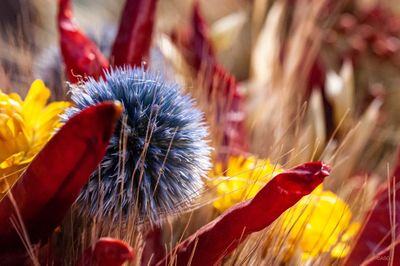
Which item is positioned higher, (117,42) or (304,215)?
(117,42)

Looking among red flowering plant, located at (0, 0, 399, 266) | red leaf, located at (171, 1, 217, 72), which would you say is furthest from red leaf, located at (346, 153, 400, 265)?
red leaf, located at (171, 1, 217, 72)

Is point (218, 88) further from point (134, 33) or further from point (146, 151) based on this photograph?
point (146, 151)

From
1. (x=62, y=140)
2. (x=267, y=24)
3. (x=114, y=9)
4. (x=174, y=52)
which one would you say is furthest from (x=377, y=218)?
(x=114, y=9)

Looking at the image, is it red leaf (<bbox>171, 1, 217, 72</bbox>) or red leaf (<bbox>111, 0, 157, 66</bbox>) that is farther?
red leaf (<bbox>171, 1, 217, 72</bbox>)

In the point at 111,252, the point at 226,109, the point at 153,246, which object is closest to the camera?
the point at 111,252

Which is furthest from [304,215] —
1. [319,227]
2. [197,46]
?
[197,46]

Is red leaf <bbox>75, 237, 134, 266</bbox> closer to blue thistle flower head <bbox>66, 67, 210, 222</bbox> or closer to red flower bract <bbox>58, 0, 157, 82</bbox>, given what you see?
blue thistle flower head <bbox>66, 67, 210, 222</bbox>

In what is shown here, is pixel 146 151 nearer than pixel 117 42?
Yes
